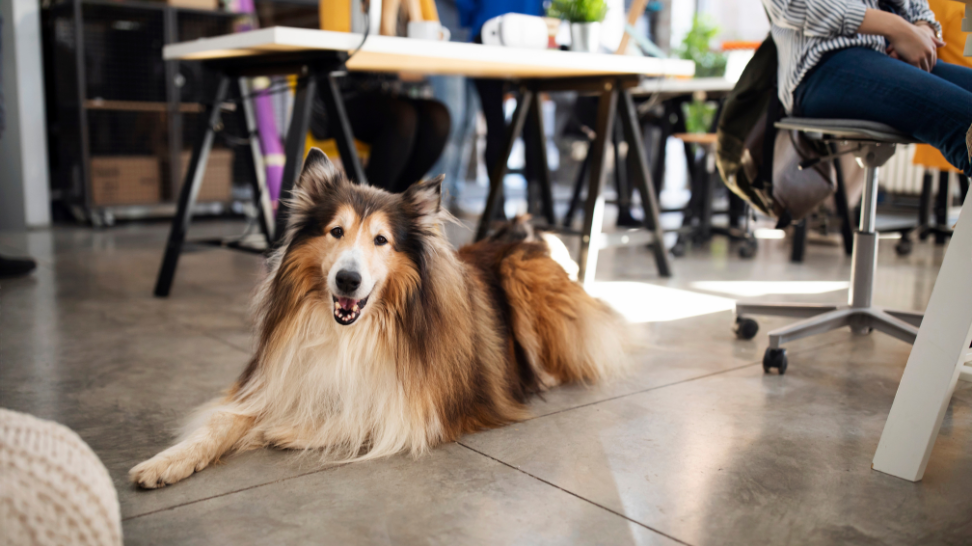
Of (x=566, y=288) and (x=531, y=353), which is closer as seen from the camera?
(x=531, y=353)

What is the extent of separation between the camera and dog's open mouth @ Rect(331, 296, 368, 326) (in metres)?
1.63

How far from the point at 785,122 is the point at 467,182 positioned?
774 centimetres

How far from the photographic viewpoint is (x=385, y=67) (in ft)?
10.9

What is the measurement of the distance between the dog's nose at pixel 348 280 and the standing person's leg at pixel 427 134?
2.53 metres

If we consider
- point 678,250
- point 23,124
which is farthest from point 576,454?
point 23,124

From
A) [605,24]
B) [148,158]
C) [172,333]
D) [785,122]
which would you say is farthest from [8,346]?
[148,158]

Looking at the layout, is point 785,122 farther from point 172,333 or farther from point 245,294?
point 245,294

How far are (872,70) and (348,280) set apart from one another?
154 centimetres

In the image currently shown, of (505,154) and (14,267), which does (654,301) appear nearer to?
(505,154)

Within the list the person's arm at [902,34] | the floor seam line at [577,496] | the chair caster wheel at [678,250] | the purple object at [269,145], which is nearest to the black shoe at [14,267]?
the purple object at [269,145]

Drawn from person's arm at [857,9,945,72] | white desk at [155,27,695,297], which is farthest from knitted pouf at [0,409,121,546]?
person's arm at [857,9,945,72]

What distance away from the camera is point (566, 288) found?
7.49 ft

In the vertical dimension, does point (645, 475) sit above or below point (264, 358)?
below

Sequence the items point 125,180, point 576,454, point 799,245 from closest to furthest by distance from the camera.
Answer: point 576,454 → point 799,245 → point 125,180
